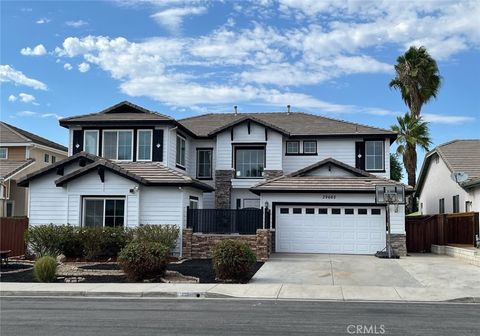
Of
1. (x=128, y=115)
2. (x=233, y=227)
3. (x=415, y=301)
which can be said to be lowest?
(x=415, y=301)

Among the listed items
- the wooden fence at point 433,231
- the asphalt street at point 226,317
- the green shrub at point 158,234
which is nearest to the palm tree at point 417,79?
the wooden fence at point 433,231

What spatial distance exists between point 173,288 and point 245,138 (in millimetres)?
16035

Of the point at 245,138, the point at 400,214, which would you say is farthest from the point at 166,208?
the point at 400,214

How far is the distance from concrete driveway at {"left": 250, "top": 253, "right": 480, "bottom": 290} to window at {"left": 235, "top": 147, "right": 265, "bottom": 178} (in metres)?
7.55

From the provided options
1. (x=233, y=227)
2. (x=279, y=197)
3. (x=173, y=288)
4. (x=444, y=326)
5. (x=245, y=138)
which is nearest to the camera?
(x=444, y=326)

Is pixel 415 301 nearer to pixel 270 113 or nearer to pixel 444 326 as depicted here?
pixel 444 326

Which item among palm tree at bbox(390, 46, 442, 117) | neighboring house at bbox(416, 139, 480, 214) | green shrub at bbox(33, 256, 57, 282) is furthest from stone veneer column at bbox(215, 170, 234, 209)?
palm tree at bbox(390, 46, 442, 117)

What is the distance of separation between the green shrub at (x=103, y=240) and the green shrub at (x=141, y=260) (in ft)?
16.8

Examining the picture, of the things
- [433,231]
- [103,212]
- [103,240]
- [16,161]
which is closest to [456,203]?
[433,231]

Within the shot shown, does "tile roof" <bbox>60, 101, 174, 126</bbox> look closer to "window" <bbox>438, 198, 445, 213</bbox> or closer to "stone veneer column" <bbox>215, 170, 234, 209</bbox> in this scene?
"stone veneer column" <bbox>215, 170, 234, 209</bbox>

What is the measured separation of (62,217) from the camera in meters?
23.5

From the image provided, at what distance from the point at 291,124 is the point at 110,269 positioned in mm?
16682

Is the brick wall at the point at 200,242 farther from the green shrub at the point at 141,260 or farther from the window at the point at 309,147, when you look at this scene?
the window at the point at 309,147

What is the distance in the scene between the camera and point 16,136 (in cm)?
3656
